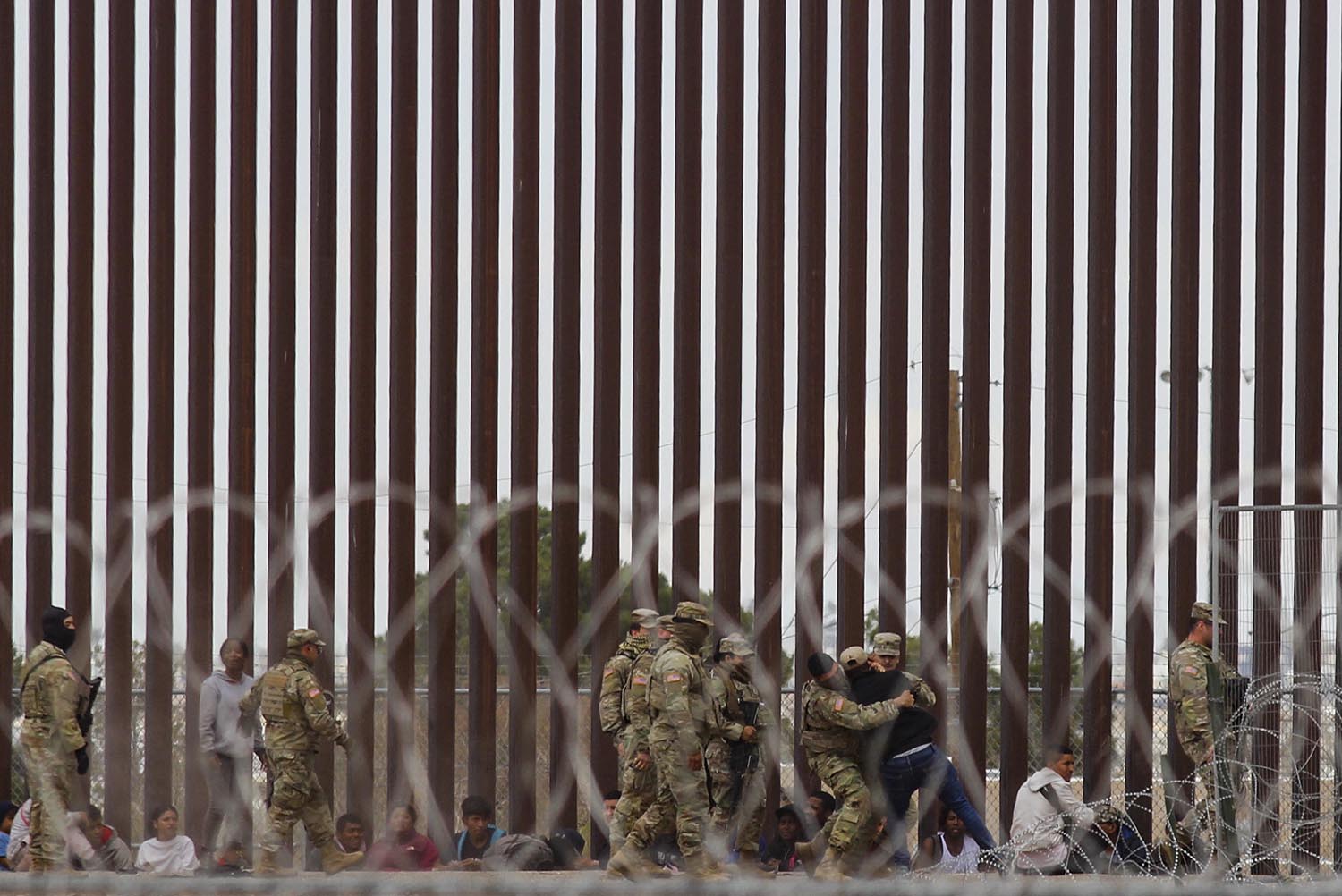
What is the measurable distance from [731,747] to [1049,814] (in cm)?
191

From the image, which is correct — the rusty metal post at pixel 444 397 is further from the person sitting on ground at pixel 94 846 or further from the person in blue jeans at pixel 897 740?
the person in blue jeans at pixel 897 740

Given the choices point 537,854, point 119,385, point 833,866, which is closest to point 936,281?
point 833,866

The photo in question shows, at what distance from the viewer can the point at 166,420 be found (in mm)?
9562

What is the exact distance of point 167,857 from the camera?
29.2ft

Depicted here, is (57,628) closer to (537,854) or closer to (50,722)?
(50,722)

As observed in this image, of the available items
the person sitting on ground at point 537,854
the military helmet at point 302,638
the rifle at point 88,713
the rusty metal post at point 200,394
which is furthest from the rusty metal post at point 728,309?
the rifle at point 88,713

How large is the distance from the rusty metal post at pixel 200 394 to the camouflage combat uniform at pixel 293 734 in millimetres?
1352

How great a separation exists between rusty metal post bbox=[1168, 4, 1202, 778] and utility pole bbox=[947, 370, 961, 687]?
132cm

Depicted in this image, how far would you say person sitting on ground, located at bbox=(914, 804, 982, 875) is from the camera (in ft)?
28.0

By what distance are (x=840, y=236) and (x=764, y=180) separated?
553mm

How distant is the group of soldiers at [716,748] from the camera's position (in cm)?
765

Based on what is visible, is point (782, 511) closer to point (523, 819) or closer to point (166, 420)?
point (523, 819)

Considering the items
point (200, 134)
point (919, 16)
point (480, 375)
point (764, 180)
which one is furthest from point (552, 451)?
point (919, 16)

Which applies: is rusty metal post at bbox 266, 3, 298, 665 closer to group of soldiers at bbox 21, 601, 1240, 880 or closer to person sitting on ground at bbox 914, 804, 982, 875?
group of soldiers at bbox 21, 601, 1240, 880
